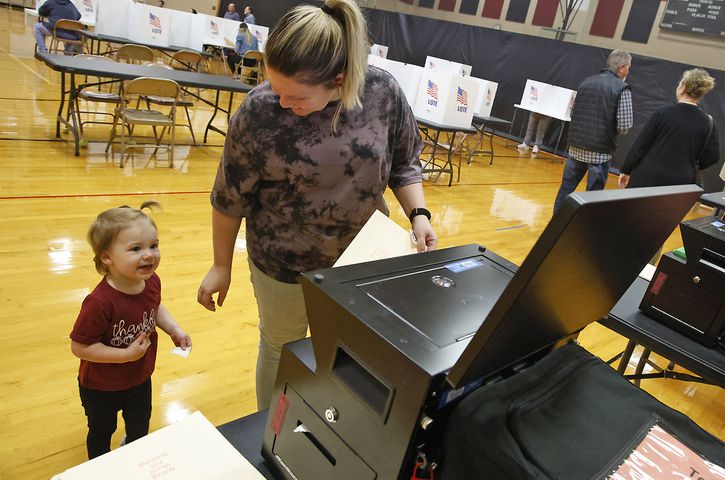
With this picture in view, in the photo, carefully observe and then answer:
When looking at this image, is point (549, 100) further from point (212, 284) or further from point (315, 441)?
point (315, 441)

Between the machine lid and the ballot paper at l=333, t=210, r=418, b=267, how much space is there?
372 mm

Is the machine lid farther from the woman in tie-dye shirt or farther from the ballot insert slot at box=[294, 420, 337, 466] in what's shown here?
the woman in tie-dye shirt

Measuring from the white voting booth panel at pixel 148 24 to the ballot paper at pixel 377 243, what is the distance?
26.3 feet

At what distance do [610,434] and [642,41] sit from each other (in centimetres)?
1079

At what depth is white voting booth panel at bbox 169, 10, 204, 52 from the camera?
29.3ft

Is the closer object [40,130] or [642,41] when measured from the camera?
[40,130]

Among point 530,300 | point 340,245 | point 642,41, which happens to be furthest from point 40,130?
point 642,41

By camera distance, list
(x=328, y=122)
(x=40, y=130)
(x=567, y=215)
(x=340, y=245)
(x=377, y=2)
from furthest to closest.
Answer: (x=377, y=2) < (x=40, y=130) < (x=340, y=245) < (x=328, y=122) < (x=567, y=215)

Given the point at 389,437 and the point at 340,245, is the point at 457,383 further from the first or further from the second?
the point at 340,245

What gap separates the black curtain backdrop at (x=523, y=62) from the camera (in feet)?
27.1

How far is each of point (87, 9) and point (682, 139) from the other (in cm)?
937

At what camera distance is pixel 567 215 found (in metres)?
0.48

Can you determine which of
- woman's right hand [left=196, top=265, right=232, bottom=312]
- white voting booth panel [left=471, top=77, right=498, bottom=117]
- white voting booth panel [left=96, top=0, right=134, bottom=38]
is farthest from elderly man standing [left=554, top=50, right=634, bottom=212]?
white voting booth panel [left=96, top=0, right=134, bottom=38]

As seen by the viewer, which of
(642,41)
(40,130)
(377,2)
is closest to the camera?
(40,130)
